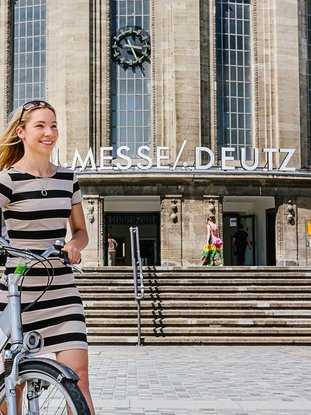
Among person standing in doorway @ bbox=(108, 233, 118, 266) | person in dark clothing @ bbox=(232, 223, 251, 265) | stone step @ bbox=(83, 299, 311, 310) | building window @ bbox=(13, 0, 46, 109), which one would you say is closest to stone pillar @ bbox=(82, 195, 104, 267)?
person standing in doorway @ bbox=(108, 233, 118, 266)

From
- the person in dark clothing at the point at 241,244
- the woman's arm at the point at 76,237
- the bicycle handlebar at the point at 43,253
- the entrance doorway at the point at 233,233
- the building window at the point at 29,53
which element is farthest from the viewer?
the entrance doorway at the point at 233,233

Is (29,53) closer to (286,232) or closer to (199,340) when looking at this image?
(286,232)

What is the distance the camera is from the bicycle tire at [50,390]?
358 centimetres

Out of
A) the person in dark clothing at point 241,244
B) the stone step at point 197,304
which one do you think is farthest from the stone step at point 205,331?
the person in dark clothing at point 241,244

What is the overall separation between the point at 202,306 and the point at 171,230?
10528 millimetres

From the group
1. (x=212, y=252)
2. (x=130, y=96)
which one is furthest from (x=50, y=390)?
(x=130, y=96)

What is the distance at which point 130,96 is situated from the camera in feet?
101

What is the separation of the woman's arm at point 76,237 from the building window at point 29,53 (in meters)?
→ 27.6

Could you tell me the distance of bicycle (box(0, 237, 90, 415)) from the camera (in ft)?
11.9

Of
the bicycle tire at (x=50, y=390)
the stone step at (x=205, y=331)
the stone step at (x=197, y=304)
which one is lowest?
the stone step at (x=205, y=331)

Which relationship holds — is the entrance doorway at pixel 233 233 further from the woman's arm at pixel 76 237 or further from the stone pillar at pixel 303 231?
the woman's arm at pixel 76 237

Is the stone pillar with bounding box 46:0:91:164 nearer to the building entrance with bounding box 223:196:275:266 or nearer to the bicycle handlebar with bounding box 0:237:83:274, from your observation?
the building entrance with bounding box 223:196:275:266

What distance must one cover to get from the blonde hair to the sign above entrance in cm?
2433

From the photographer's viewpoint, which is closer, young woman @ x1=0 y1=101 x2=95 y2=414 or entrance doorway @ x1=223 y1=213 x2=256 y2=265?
young woman @ x1=0 y1=101 x2=95 y2=414
